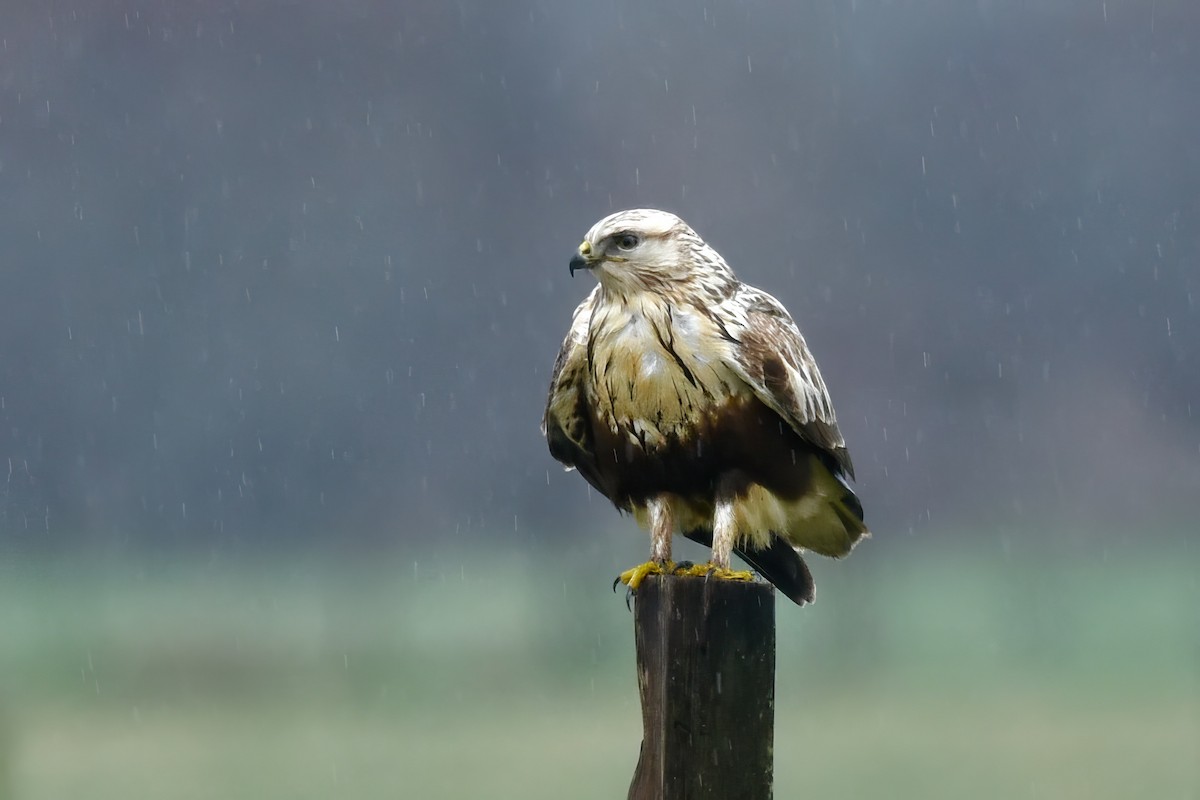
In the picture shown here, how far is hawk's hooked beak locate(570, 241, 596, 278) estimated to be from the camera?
344cm

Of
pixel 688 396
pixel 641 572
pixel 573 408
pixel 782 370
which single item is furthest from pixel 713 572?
pixel 573 408

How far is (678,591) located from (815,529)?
129 cm

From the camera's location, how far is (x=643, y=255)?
11.5ft

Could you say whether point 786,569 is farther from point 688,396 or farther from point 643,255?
point 643,255

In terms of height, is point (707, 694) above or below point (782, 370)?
below

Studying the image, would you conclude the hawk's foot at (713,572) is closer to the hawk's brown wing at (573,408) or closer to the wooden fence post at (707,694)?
the wooden fence post at (707,694)

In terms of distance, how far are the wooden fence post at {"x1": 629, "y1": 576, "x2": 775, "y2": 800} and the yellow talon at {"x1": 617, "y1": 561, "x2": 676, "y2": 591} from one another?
604mm

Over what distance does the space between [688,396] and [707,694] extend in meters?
0.99

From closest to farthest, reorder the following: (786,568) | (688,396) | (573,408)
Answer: (688,396), (573,408), (786,568)

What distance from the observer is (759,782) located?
9.12 feet

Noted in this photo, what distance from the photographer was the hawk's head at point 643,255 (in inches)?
136

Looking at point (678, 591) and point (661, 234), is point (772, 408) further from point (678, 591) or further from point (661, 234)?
point (678, 591)

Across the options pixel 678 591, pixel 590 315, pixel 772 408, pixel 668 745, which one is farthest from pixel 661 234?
pixel 668 745

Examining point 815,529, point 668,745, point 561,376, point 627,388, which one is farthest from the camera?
point 815,529
